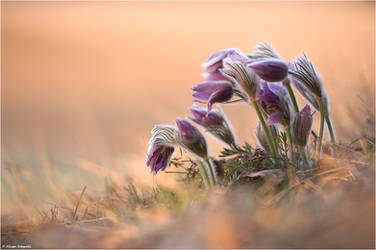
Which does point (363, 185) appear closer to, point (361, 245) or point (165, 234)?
point (361, 245)

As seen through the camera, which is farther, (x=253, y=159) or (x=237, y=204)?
(x=253, y=159)

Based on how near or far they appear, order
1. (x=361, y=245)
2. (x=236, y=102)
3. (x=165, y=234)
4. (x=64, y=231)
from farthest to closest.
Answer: (x=236, y=102), (x=64, y=231), (x=165, y=234), (x=361, y=245)

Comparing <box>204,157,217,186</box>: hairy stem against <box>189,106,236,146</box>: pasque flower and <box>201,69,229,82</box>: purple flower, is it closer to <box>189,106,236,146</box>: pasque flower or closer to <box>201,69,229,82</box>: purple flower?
<box>189,106,236,146</box>: pasque flower

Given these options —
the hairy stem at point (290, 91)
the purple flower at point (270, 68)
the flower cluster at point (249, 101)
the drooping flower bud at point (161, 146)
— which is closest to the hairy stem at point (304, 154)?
A: the flower cluster at point (249, 101)

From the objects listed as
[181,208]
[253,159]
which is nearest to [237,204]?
[181,208]

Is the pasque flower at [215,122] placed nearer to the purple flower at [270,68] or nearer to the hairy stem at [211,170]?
the hairy stem at [211,170]

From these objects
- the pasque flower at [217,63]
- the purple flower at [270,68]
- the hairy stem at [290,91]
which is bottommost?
the hairy stem at [290,91]
